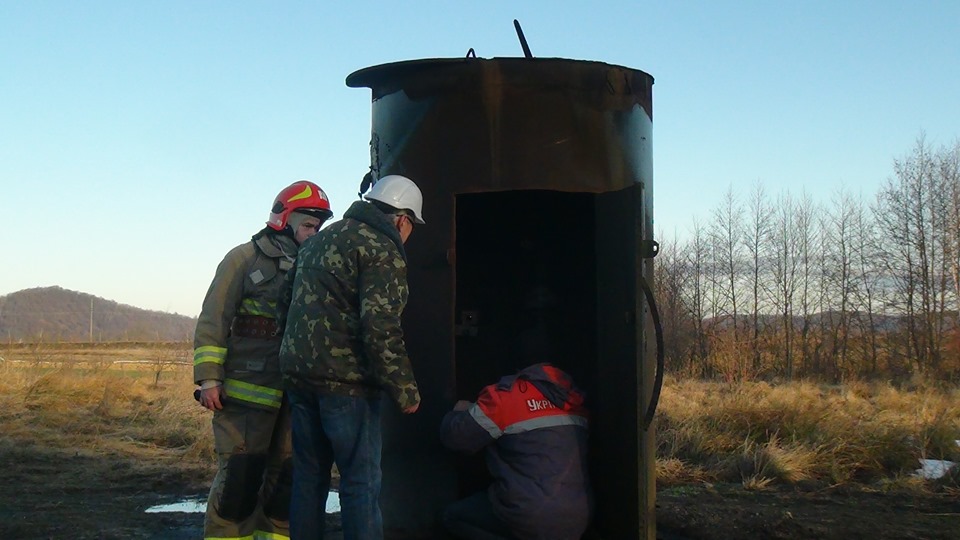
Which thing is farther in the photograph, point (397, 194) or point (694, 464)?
point (694, 464)

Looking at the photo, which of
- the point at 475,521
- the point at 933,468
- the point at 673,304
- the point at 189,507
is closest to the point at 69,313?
the point at 673,304

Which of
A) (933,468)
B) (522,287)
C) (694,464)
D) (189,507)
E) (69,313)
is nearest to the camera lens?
(522,287)

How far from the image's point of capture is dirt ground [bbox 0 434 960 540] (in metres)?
5.20

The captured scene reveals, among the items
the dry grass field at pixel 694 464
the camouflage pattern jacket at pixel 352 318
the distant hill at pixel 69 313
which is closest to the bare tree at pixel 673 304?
the dry grass field at pixel 694 464

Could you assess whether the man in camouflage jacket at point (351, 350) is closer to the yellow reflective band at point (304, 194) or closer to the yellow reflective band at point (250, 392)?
the yellow reflective band at point (250, 392)

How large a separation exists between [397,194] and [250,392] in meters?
1.13

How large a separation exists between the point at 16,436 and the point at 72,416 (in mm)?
1219

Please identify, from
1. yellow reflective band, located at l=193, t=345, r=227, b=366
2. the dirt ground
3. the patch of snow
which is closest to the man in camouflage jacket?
yellow reflective band, located at l=193, t=345, r=227, b=366

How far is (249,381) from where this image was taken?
396 cm

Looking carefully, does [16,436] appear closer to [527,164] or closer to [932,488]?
[527,164]

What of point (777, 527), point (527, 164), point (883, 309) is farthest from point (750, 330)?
point (527, 164)

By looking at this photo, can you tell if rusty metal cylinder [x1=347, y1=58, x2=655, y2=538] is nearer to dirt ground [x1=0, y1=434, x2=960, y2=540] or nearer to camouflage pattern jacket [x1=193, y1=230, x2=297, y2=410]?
camouflage pattern jacket [x1=193, y1=230, x2=297, y2=410]

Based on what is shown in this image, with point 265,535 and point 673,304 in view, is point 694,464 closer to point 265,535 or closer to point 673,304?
point 265,535

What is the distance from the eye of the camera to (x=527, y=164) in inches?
161
